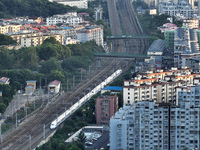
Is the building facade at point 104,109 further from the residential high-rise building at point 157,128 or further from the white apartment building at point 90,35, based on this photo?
the white apartment building at point 90,35

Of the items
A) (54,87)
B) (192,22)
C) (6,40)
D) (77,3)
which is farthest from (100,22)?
(54,87)

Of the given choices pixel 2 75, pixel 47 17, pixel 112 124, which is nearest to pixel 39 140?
pixel 112 124

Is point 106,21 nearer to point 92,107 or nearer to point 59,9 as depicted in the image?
point 59,9

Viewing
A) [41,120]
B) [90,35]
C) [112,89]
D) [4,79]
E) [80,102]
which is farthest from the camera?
[90,35]

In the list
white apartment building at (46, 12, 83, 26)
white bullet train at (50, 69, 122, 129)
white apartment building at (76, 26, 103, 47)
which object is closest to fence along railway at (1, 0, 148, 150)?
white bullet train at (50, 69, 122, 129)

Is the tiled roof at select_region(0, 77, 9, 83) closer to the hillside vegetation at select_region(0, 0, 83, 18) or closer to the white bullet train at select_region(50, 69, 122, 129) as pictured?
the white bullet train at select_region(50, 69, 122, 129)

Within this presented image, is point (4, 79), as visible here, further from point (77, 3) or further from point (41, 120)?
point (77, 3)
